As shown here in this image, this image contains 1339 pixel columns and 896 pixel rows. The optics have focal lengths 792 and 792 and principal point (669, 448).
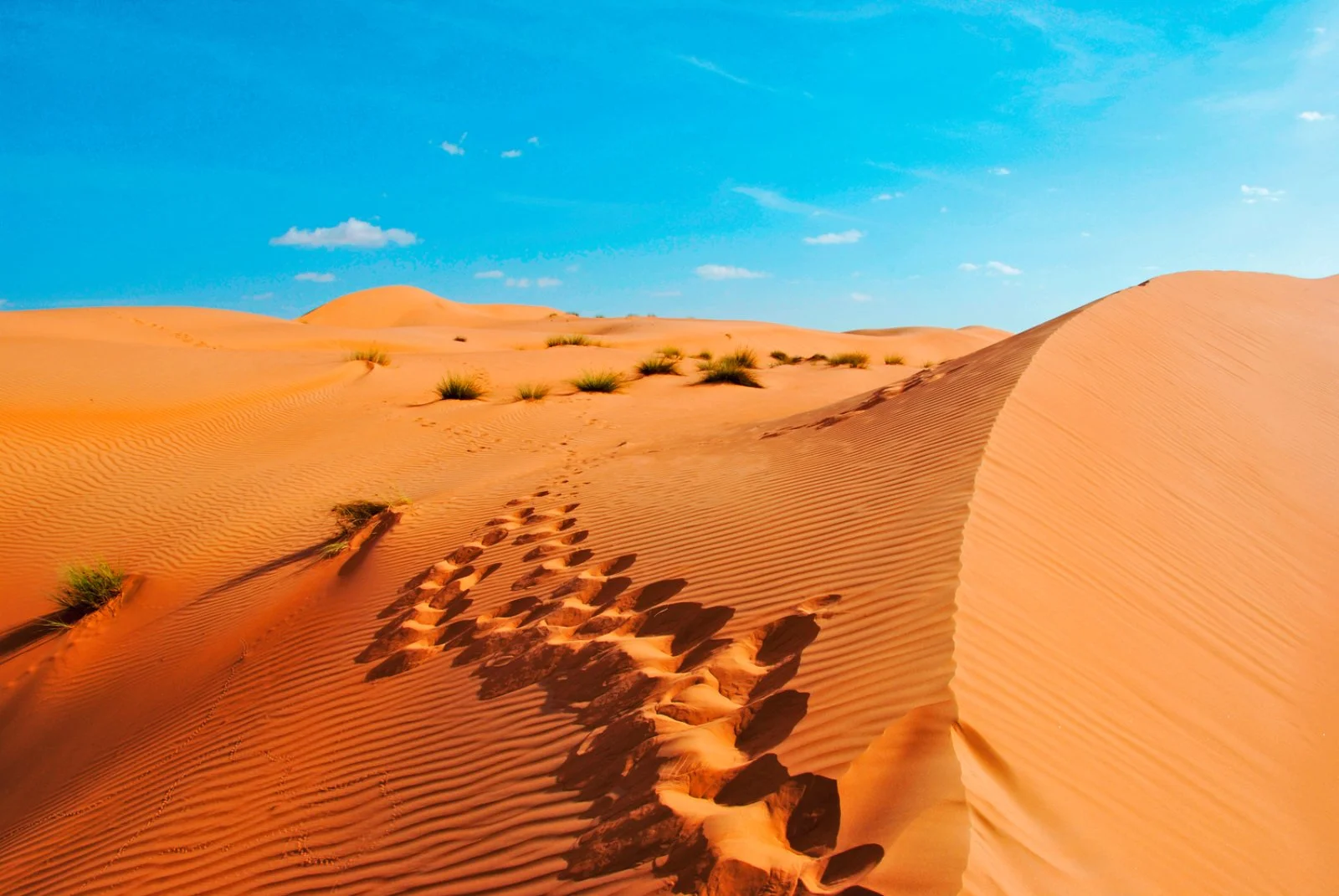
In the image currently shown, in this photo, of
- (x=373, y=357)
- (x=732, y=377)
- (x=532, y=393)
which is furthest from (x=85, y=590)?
(x=373, y=357)

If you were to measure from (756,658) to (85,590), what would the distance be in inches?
275

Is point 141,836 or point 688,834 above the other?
point 688,834

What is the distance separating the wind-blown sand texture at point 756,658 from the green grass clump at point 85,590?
208 millimetres

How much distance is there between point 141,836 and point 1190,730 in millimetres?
4864

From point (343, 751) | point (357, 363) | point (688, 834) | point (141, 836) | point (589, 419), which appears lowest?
point (141, 836)

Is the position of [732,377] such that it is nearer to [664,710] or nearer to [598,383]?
[598,383]

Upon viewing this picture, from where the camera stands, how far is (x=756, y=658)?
149 inches

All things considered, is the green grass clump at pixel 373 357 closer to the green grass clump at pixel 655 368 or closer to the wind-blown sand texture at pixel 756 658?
the green grass clump at pixel 655 368

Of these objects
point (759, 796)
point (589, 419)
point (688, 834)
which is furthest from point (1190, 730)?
point (589, 419)

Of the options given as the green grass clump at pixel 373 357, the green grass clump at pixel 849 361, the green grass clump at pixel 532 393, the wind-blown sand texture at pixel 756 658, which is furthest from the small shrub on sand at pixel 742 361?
the green grass clump at pixel 373 357

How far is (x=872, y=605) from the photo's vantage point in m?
3.81

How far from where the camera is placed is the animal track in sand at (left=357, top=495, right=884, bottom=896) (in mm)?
2463

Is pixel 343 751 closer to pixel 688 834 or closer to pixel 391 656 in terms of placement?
pixel 391 656

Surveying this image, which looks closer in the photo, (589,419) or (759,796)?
(759,796)
